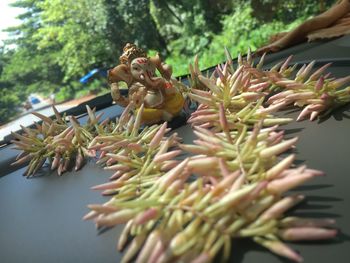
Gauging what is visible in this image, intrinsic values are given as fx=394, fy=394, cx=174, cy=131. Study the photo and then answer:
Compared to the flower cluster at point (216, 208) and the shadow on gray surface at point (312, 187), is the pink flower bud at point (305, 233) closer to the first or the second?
the flower cluster at point (216, 208)

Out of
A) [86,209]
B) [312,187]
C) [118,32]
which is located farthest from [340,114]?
[118,32]

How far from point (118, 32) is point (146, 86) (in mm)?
7478

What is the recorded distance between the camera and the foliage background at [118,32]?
7.54 metres

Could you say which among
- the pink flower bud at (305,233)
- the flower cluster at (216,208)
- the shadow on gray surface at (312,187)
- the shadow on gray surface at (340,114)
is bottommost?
the shadow on gray surface at (340,114)

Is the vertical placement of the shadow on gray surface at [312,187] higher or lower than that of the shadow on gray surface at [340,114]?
higher

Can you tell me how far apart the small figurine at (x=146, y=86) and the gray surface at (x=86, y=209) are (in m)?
0.10

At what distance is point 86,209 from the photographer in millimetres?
950

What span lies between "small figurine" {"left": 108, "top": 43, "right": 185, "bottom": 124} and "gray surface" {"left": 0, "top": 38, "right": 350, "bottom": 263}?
10cm

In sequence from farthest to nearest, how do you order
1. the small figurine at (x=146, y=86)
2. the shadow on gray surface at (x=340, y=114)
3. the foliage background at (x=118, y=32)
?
the foliage background at (x=118, y=32), the small figurine at (x=146, y=86), the shadow on gray surface at (x=340, y=114)

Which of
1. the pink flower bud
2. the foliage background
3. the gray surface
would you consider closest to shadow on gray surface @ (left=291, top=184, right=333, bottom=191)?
the gray surface

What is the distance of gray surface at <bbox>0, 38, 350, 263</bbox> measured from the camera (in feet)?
2.01

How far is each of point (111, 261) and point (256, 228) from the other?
0.88 ft

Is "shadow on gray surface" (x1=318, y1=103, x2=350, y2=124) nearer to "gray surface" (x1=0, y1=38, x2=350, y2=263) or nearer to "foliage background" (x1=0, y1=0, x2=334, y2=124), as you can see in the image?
"gray surface" (x1=0, y1=38, x2=350, y2=263)

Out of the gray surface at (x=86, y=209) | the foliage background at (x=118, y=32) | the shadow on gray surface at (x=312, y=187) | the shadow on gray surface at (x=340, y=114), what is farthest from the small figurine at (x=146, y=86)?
the foliage background at (x=118, y=32)
